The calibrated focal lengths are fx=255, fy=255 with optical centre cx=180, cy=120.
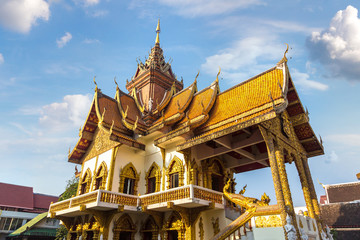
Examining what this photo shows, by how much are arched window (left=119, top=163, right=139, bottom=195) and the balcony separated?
4.97 feet

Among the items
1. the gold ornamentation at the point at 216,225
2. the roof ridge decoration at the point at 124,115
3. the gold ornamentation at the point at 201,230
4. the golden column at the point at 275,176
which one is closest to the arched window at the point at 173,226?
the gold ornamentation at the point at 201,230

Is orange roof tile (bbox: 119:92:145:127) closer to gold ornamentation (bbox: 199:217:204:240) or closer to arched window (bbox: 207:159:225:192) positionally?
arched window (bbox: 207:159:225:192)

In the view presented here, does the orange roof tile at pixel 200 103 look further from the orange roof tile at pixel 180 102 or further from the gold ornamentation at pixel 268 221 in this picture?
the gold ornamentation at pixel 268 221

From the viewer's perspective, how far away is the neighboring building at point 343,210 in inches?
917

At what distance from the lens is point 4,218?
2530 cm

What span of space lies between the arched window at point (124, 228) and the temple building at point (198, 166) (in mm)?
38

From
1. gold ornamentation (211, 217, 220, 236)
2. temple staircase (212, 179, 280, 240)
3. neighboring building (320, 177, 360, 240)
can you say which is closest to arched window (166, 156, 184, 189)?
gold ornamentation (211, 217, 220, 236)

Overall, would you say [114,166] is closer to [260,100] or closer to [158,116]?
[158,116]

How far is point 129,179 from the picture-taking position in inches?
474

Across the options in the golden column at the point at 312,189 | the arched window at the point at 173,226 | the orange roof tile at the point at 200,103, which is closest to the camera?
the arched window at the point at 173,226

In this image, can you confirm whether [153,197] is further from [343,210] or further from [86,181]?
[343,210]

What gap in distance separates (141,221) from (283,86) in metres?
7.97

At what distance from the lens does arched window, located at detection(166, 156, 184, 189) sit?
10759 millimetres

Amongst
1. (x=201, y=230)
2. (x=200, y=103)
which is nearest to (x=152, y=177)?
(x=201, y=230)
